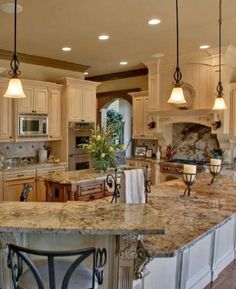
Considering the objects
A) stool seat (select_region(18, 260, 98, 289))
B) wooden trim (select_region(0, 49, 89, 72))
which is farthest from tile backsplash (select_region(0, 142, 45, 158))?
stool seat (select_region(18, 260, 98, 289))

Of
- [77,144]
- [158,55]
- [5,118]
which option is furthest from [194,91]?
[5,118]

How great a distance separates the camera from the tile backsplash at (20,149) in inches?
242

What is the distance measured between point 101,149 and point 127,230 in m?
3.35

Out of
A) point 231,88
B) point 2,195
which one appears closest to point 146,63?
point 231,88

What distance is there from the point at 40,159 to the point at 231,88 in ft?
13.3

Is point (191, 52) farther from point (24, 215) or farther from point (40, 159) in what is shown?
point (24, 215)

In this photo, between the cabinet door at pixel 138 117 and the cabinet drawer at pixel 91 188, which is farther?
the cabinet door at pixel 138 117

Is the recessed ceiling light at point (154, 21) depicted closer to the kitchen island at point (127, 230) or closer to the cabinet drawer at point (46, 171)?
the kitchen island at point (127, 230)

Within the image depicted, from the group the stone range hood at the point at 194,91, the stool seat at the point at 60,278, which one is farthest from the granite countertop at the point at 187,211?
the stone range hood at the point at 194,91

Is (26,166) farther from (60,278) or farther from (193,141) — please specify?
(60,278)

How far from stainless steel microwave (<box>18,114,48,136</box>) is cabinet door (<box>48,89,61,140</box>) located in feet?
0.43

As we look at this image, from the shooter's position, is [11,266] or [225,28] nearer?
[11,266]

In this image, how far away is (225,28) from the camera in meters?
4.46

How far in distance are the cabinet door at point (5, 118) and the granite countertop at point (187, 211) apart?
345 centimetres
